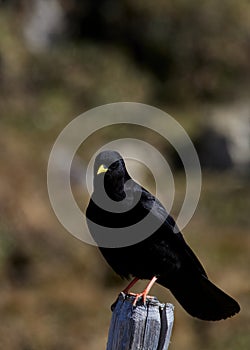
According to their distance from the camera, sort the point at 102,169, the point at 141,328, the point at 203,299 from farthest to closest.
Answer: the point at 102,169, the point at 203,299, the point at 141,328

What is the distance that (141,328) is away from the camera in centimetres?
486

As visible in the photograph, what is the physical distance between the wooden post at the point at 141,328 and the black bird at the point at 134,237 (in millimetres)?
1231

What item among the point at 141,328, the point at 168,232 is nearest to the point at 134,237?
the point at 168,232

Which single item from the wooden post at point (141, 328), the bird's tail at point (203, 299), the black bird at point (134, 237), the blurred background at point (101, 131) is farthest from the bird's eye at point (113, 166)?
the blurred background at point (101, 131)

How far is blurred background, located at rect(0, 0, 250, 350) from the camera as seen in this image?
46.0 ft

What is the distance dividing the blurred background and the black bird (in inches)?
254

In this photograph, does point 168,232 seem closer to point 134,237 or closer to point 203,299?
point 134,237

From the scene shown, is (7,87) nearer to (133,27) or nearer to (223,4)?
(133,27)

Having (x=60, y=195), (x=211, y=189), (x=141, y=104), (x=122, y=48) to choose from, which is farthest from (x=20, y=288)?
(x=122, y=48)

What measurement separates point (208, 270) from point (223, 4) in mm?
17291

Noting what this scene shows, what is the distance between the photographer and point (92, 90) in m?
26.8

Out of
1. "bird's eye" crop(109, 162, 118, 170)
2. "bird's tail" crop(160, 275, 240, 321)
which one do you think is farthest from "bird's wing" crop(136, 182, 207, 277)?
"bird's eye" crop(109, 162, 118, 170)

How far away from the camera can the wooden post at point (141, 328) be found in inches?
189

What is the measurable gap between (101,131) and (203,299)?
60.2 feet
